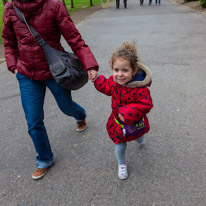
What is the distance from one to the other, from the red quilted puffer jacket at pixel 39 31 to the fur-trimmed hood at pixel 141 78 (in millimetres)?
459

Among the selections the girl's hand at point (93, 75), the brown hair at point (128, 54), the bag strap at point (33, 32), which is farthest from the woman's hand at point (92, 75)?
the bag strap at point (33, 32)

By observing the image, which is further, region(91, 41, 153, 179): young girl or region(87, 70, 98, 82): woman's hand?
region(87, 70, 98, 82): woman's hand

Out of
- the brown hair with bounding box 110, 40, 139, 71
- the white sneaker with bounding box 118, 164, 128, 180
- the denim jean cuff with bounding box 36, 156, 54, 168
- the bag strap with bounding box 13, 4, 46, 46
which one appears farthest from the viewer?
the denim jean cuff with bounding box 36, 156, 54, 168

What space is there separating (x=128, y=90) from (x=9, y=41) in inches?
53.7

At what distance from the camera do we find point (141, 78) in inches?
80.3

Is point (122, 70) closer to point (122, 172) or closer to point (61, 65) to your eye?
point (61, 65)

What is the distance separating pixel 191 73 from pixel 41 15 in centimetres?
366

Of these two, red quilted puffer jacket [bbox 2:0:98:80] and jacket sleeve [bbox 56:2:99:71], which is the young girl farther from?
red quilted puffer jacket [bbox 2:0:98:80]

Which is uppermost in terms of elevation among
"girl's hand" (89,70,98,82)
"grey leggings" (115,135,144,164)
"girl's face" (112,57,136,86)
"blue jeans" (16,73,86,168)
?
"girl's face" (112,57,136,86)

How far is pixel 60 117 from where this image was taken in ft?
11.9

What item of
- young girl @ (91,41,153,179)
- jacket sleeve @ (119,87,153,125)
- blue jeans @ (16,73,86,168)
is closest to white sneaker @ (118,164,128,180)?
young girl @ (91,41,153,179)

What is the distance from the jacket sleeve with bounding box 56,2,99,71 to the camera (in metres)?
2.22

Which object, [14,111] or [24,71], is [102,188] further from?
[14,111]

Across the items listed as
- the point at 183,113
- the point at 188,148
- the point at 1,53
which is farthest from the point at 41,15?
the point at 1,53
